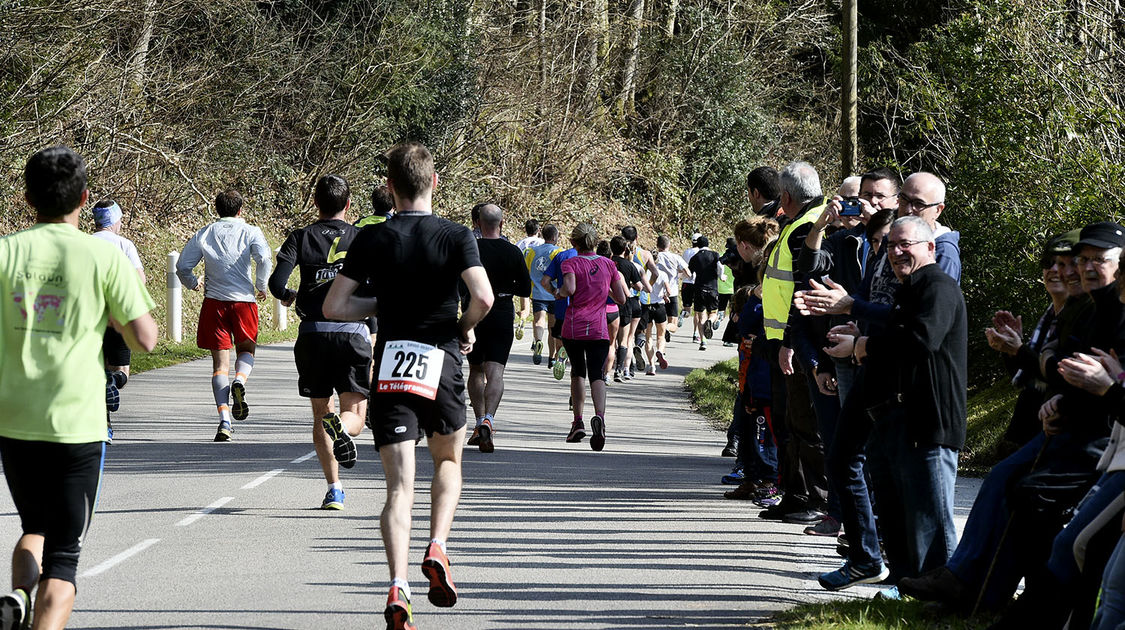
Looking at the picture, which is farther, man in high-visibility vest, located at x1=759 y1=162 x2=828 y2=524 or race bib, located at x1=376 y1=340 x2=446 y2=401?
man in high-visibility vest, located at x1=759 y1=162 x2=828 y2=524

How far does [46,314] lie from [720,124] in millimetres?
45805

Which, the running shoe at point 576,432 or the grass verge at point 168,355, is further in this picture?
the grass verge at point 168,355

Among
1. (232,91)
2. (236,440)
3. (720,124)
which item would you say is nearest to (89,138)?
(232,91)

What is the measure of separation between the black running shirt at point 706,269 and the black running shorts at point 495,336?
1440cm

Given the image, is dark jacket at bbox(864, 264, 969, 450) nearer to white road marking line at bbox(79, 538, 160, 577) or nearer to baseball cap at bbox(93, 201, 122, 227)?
white road marking line at bbox(79, 538, 160, 577)

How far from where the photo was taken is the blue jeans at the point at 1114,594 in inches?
194

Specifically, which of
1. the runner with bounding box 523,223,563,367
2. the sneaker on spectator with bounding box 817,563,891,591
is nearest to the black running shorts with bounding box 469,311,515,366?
the sneaker on spectator with bounding box 817,563,891,591

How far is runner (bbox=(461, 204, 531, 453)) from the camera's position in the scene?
12820mm

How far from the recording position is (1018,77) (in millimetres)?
16297

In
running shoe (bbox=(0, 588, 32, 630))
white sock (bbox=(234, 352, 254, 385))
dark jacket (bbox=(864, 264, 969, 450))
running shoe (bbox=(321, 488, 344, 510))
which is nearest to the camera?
running shoe (bbox=(0, 588, 32, 630))

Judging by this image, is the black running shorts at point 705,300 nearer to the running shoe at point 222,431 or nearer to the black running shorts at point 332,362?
the running shoe at point 222,431

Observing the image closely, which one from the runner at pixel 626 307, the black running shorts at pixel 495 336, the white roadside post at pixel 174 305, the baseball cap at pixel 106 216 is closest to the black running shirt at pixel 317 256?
the black running shorts at pixel 495 336

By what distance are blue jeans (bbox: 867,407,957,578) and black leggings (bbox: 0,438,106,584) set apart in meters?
3.59

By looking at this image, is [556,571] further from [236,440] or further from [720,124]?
[720,124]
